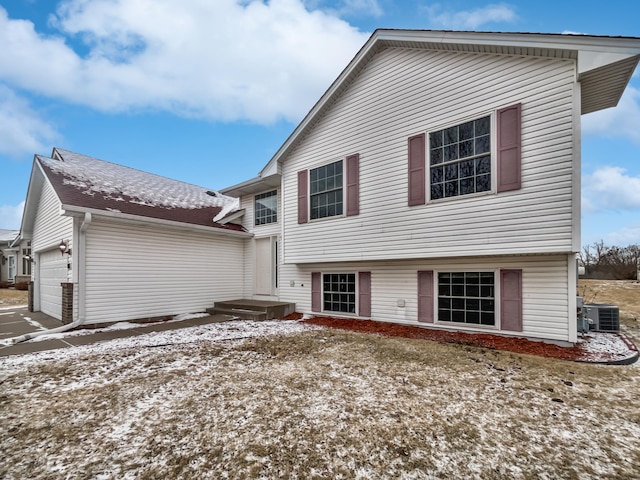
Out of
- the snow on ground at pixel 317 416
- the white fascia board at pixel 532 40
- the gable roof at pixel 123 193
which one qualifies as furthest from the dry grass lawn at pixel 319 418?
the white fascia board at pixel 532 40

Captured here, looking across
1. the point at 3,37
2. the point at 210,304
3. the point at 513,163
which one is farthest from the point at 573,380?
the point at 3,37

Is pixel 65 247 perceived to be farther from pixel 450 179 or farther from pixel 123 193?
pixel 450 179

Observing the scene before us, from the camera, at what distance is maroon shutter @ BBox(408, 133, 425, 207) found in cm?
720

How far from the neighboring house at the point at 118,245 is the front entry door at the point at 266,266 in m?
0.74

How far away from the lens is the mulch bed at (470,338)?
5.48m

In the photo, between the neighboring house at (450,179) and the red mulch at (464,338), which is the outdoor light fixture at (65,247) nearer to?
the neighboring house at (450,179)

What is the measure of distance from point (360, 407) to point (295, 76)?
20870mm

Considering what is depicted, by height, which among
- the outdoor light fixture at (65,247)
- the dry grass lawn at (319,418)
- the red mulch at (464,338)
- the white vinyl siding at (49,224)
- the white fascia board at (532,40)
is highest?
the white fascia board at (532,40)

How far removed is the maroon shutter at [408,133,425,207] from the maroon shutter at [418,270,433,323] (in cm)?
190

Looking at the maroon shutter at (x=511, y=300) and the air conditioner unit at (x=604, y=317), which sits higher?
the maroon shutter at (x=511, y=300)

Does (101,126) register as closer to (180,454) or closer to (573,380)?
(180,454)

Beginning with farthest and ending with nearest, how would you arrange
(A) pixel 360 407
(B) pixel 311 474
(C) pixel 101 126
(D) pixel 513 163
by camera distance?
(C) pixel 101 126, (D) pixel 513 163, (A) pixel 360 407, (B) pixel 311 474

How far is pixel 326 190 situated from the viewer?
364 inches

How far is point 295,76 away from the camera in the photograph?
19.7 m
